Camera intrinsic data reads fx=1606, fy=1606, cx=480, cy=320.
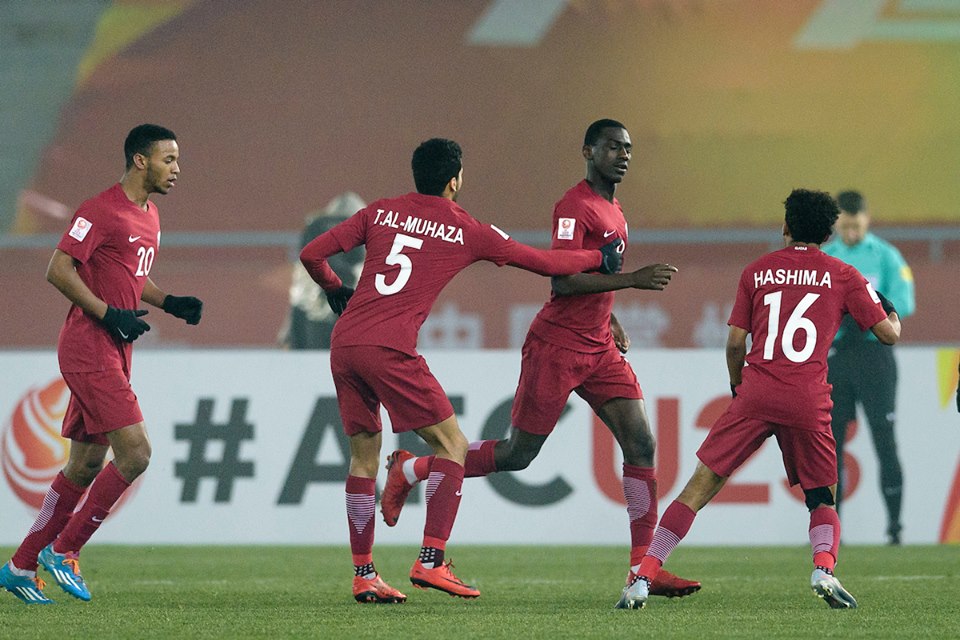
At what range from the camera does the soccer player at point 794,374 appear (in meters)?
5.86

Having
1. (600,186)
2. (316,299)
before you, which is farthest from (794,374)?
(316,299)

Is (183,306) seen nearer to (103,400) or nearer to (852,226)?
(103,400)

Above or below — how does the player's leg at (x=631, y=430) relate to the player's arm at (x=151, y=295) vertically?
below

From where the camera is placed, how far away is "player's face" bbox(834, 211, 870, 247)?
9414mm

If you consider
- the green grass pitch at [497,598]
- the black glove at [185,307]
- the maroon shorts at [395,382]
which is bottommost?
the green grass pitch at [497,598]

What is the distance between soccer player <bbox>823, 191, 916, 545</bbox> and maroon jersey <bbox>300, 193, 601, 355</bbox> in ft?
12.1

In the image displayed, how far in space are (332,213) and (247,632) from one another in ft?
22.4

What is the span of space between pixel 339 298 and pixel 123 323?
2.79 ft

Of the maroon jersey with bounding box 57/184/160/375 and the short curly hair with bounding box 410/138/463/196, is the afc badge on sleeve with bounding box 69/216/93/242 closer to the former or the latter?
the maroon jersey with bounding box 57/184/160/375

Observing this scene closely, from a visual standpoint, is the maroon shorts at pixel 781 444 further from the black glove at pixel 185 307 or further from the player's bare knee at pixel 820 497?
the black glove at pixel 185 307

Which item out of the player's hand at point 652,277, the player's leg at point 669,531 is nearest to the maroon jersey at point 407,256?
the player's hand at point 652,277

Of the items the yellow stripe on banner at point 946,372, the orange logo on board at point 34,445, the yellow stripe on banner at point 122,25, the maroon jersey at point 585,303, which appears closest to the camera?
the maroon jersey at point 585,303

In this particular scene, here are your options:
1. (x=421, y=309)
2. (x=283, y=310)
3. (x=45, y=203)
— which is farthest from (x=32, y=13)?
(x=421, y=309)

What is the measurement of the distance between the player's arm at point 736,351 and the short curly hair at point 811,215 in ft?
1.40
